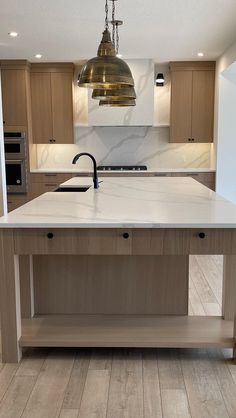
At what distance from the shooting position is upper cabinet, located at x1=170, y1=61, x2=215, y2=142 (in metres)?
6.69

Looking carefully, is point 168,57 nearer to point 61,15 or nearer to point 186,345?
point 61,15

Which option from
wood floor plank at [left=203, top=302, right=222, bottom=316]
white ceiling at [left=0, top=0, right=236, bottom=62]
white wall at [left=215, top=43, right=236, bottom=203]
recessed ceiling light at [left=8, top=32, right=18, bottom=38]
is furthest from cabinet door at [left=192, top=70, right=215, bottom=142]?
wood floor plank at [left=203, top=302, right=222, bottom=316]

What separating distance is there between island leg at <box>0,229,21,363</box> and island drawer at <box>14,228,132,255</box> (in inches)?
2.5

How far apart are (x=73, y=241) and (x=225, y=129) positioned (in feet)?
15.2

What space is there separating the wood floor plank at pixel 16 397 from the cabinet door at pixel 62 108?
16.3ft

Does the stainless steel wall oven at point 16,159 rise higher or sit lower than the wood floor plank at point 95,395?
higher

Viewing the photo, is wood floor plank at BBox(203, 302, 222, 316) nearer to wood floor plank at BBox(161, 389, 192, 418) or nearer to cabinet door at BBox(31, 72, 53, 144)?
wood floor plank at BBox(161, 389, 192, 418)

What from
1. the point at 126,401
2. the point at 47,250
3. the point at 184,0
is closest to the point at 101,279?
the point at 47,250

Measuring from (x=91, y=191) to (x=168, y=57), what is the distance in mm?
3619

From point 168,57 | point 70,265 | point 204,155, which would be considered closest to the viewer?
point 70,265

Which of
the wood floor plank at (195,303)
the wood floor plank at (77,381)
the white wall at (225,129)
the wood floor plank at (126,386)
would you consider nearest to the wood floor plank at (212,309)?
the wood floor plank at (195,303)

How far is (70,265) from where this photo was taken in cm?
296

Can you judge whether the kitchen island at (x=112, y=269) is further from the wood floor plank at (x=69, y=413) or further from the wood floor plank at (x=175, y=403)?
the wood floor plank at (x=69, y=413)

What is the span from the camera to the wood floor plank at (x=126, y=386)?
2.12 metres
